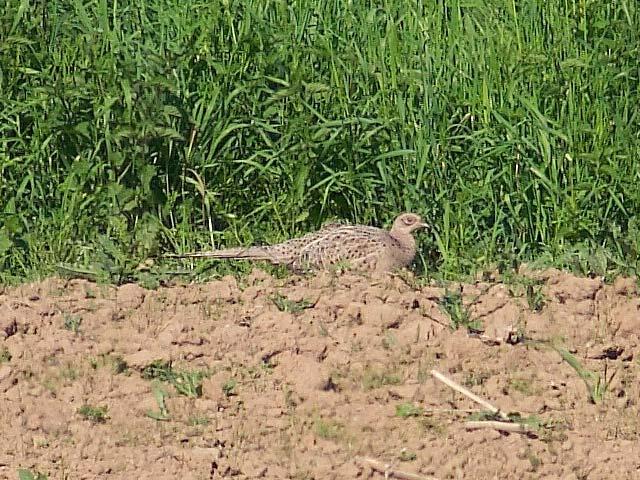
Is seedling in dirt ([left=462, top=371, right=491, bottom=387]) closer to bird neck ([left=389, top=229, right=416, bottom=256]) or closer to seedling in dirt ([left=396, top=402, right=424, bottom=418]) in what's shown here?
seedling in dirt ([left=396, top=402, right=424, bottom=418])

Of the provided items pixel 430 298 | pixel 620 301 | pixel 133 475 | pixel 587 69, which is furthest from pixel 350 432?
pixel 587 69

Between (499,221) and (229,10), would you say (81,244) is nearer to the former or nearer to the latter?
(229,10)

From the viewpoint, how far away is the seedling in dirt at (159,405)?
5.80 meters

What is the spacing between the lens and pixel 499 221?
8.12m

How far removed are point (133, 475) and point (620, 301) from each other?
284 cm

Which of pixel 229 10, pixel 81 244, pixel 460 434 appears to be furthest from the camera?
pixel 229 10

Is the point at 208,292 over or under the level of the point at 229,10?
under

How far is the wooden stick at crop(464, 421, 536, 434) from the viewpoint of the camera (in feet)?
18.5

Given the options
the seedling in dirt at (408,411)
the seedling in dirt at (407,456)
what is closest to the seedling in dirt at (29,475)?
the seedling in dirt at (407,456)

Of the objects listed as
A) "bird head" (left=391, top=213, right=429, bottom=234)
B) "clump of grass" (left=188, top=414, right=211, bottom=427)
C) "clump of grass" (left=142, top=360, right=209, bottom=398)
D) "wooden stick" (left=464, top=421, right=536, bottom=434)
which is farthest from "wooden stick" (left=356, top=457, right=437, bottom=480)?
"bird head" (left=391, top=213, right=429, bottom=234)

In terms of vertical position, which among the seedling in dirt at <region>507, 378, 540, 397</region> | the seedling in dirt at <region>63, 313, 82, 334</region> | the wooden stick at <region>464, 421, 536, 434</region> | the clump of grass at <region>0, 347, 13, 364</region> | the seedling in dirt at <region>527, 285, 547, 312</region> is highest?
the wooden stick at <region>464, 421, 536, 434</region>

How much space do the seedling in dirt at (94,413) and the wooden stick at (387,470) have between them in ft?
3.64

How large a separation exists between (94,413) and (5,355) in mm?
713

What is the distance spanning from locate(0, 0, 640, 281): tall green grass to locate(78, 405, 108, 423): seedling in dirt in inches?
79.4
